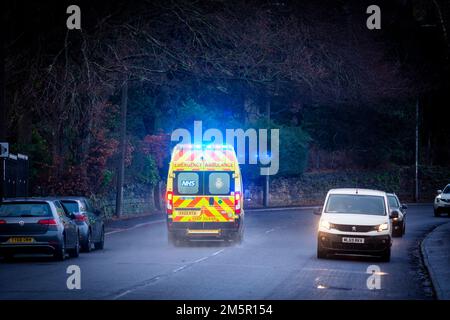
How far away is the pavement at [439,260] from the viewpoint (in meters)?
16.6

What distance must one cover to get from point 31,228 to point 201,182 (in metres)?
6.41

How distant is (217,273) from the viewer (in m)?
19.4

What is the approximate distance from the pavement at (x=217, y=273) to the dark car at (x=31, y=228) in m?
0.41

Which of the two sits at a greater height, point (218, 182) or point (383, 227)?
point (218, 182)

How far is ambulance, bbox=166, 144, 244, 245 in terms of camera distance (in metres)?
27.8

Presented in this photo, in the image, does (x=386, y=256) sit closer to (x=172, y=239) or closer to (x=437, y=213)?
(x=172, y=239)

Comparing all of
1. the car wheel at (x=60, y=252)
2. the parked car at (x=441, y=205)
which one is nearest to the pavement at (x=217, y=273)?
the car wheel at (x=60, y=252)

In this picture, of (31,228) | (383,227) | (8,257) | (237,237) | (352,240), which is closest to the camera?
(31,228)

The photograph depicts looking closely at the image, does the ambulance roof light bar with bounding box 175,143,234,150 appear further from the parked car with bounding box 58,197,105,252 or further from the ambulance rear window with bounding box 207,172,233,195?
the parked car with bounding box 58,197,105,252

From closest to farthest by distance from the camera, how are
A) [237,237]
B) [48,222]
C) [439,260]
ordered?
[439,260], [48,222], [237,237]

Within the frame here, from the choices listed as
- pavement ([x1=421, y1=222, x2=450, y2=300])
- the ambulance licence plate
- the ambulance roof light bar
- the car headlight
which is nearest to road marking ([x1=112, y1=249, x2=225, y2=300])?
the car headlight

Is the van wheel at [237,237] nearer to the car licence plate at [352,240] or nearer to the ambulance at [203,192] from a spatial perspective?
the ambulance at [203,192]

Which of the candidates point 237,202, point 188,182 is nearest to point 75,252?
point 188,182
